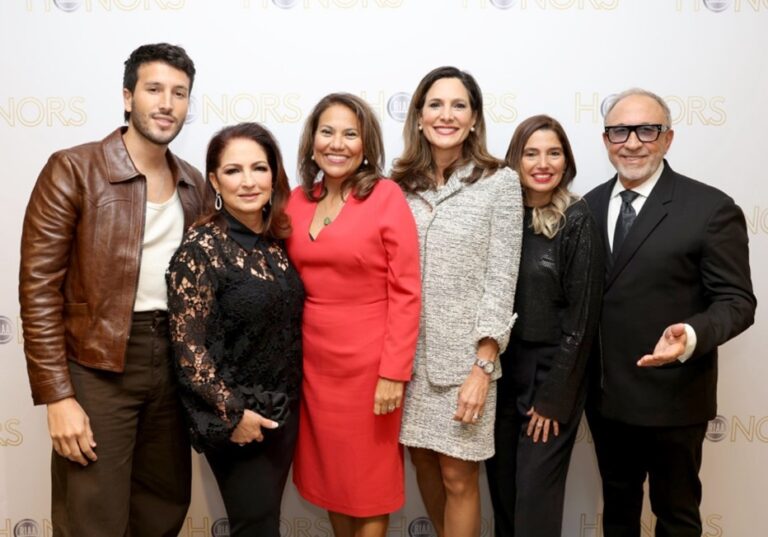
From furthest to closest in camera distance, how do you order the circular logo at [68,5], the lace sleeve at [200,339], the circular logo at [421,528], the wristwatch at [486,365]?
the circular logo at [421,528]
the circular logo at [68,5]
the wristwatch at [486,365]
the lace sleeve at [200,339]

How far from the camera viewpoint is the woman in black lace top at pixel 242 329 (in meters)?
1.59

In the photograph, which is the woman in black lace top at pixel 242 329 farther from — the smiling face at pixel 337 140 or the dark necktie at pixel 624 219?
the dark necktie at pixel 624 219

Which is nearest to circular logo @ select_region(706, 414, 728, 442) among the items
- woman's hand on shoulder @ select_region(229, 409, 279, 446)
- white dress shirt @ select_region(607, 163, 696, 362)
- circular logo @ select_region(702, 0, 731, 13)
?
white dress shirt @ select_region(607, 163, 696, 362)

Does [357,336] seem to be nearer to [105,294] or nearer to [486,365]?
[486,365]

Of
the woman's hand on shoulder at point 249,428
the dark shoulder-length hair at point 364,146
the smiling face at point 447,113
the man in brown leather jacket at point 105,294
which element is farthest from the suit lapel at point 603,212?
the man in brown leather jacket at point 105,294

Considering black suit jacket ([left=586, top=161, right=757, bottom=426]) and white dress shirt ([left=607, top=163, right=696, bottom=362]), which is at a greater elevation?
white dress shirt ([left=607, top=163, right=696, bottom=362])

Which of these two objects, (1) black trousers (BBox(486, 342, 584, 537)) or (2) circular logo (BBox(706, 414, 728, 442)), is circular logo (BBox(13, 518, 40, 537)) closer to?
(1) black trousers (BBox(486, 342, 584, 537))

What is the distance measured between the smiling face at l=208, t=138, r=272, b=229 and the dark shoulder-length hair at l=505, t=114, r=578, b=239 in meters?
0.79

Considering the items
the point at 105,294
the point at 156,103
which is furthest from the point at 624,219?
the point at 105,294

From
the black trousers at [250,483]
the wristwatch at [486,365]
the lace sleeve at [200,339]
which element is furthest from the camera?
the wristwatch at [486,365]

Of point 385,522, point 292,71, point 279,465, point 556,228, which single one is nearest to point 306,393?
point 279,465

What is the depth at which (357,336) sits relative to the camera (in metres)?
1.80

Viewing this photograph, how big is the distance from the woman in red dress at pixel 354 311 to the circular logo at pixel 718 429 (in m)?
1.41

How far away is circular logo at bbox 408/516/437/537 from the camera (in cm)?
251
